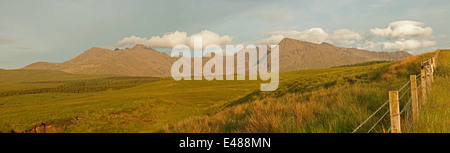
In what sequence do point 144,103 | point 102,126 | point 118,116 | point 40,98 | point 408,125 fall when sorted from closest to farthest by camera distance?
point 408,125 → point 102,126 → point 118,116 → point 144,103 → point 40,98

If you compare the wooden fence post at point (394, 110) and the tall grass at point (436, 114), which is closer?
the wooden fence post at point (394, 110)

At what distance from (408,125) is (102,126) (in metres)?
21.0

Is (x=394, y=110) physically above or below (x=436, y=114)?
above

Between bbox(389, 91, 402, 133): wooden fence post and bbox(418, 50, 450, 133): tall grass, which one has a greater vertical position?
bbox(389, 91, 402, 133): wooden fence post

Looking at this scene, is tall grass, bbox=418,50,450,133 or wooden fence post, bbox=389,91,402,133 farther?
tall grass, bbox=418,50,450,133

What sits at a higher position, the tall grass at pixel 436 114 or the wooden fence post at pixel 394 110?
the wooden fence post at pixel 394 110

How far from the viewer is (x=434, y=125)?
548 centimetres

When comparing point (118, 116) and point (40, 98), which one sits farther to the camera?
point (40, 98)

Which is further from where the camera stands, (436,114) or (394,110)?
(436,114)
